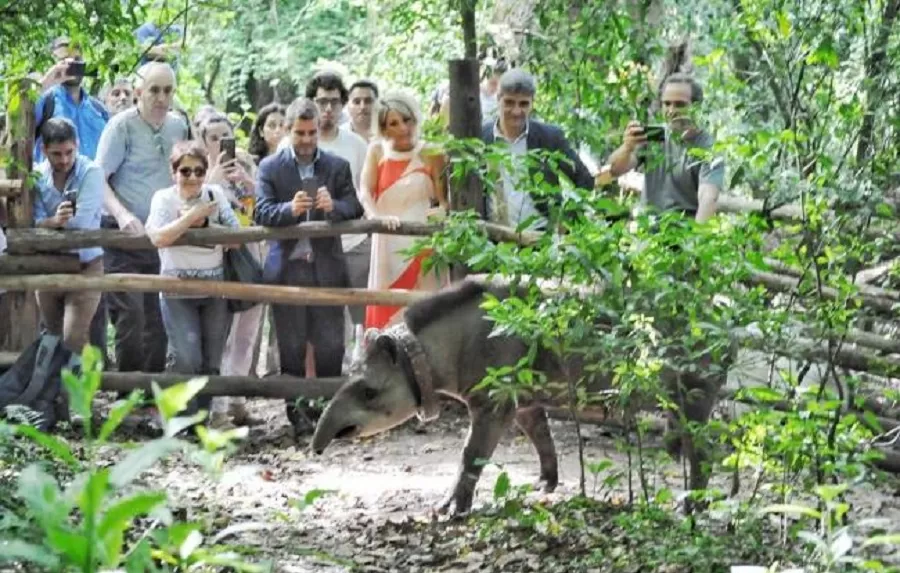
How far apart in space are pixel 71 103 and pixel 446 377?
13.3ft

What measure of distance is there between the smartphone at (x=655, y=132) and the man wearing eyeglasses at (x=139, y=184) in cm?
312

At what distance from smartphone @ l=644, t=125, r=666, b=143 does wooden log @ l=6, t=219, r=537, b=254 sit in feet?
5.23

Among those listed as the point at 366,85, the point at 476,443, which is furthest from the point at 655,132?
the point at 366,85

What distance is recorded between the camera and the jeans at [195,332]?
34.9 feet

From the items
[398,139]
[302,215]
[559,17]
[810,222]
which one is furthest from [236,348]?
[810,222]

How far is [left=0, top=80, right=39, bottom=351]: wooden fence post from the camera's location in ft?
34.2

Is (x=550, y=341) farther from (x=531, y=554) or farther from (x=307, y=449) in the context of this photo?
(x=307, y=449)

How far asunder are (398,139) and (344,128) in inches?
43.3

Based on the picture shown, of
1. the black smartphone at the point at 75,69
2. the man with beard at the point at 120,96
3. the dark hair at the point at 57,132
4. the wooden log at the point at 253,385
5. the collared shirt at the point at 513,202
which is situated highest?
the black smartphone at the point at 75,69

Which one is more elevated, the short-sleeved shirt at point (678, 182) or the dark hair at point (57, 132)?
the dark hair at point (57, 132)

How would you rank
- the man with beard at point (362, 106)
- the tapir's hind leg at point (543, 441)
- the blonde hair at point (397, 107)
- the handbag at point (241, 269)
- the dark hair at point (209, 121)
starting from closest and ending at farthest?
the tapir's hind leg at point (543, 441)
the blonde hair at point (397, 107)
the handbag at point (241, 269)
the dark hair at point (209, 121)
the man with beard at point (362, 106)

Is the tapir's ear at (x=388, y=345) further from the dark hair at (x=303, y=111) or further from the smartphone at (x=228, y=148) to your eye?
the smartphone at (x=228, y=148)

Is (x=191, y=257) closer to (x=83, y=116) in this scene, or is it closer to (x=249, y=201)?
(x=249, y=201)

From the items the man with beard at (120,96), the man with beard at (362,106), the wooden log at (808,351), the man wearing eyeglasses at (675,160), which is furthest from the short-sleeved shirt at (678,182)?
the man with beard at (120,96)
